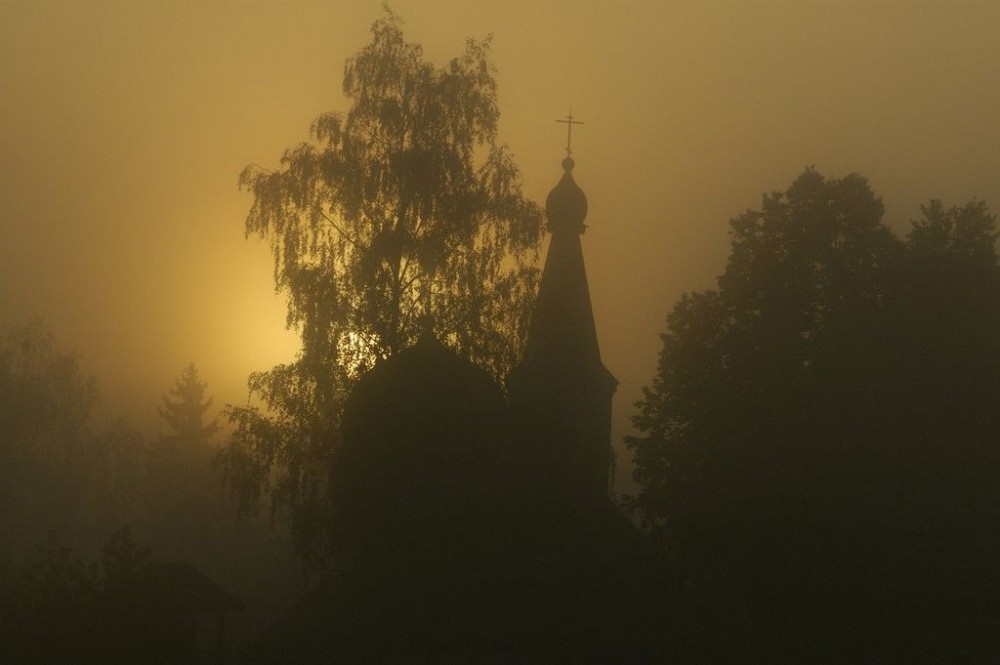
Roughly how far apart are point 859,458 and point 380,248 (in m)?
11.4

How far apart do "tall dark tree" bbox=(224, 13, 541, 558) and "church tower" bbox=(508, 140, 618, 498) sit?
6.87 ft

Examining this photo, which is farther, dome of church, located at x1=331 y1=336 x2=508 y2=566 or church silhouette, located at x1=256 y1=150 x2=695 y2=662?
dome of church, located at x1=331 y1=336 x2=508 y2=566

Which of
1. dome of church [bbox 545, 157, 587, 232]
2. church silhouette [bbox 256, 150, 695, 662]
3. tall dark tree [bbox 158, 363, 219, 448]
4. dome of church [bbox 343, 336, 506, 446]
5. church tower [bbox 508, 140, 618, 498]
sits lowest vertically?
church silhouette [bbox 256, 150, 695, 662]

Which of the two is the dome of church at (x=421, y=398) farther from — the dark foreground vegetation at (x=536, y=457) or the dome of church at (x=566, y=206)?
the dome of church at (x=566, y=206)

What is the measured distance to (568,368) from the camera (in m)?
32.7

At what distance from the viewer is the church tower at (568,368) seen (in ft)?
100.0

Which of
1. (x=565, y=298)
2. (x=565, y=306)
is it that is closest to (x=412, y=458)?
(x=565, y=306)

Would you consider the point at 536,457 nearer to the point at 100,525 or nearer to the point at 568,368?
the point at 568,368

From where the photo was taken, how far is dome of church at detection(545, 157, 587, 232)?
3547 centimetres

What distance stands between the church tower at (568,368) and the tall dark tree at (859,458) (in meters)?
1.92

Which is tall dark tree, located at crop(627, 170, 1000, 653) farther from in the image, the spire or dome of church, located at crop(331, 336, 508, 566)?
dome of church, located at crop(331, 336, 508, 566)

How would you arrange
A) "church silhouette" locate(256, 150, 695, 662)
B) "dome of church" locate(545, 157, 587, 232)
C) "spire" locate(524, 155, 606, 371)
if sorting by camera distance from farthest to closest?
"dome of church" locate(545, 157, 587, 232) < "spire" locate(524, 155, 606, 371) < "church silhouette" locate(256, 150, 695, 662)

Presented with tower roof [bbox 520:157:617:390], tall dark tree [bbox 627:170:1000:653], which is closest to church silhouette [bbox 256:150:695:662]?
tall dark tree [bbox 627:170:1000:653]

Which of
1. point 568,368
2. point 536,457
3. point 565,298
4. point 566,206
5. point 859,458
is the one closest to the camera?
point 859,458
